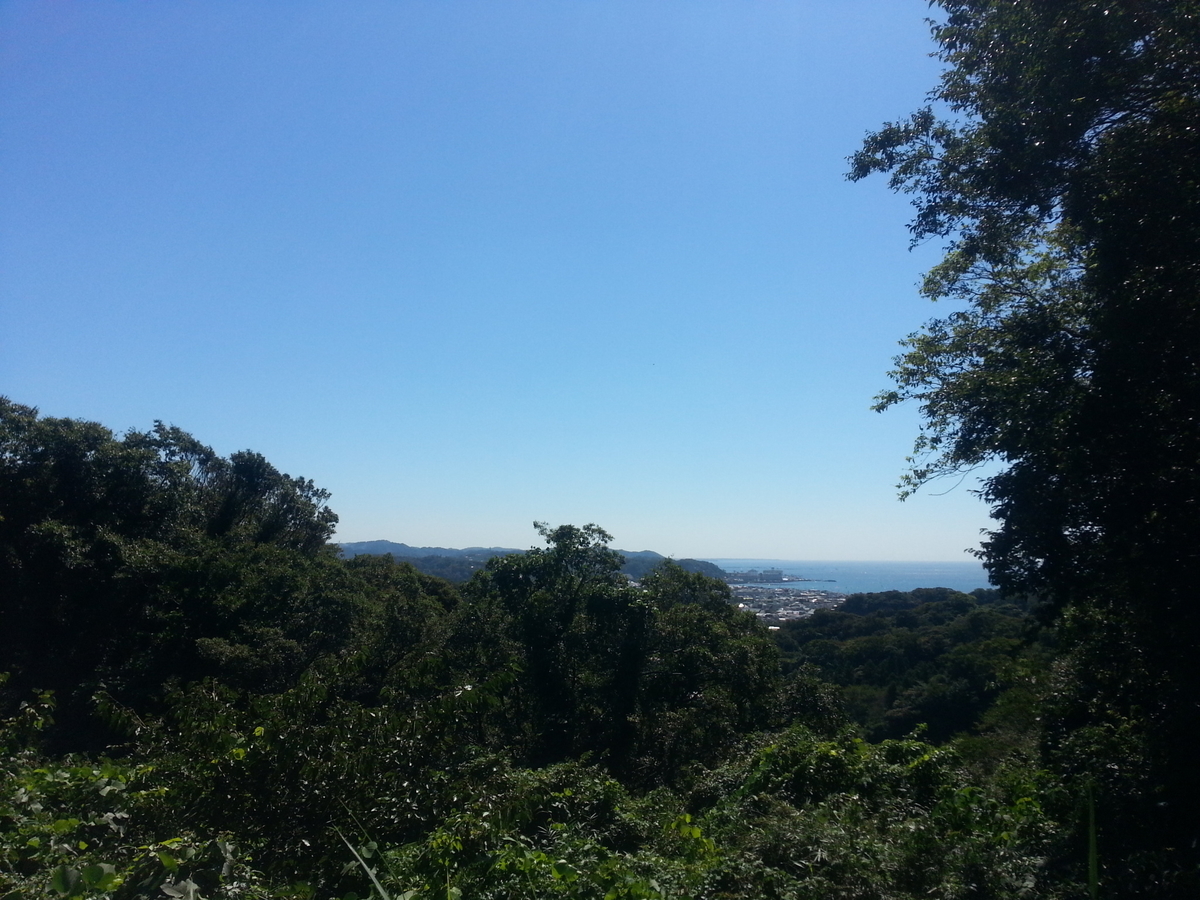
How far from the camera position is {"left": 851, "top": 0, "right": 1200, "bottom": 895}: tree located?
5.64m

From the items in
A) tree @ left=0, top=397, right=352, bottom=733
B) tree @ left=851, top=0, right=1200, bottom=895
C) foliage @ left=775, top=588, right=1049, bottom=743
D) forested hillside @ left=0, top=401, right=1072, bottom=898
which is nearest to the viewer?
forested hillside @ left=0, top=401, right=1072, bottom=898

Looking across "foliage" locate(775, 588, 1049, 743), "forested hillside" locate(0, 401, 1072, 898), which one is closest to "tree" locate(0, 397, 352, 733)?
"forested hillside" locate(0, 401, 1072, 898)

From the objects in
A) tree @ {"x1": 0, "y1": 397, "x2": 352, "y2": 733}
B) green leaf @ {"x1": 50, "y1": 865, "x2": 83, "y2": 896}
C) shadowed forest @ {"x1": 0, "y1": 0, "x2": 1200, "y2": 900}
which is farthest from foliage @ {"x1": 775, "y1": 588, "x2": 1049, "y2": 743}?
→ tree @ {"x1": 0, "y1": 397, "x2": 352, "y2": 733}

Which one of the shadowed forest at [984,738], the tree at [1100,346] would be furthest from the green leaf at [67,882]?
the tree at [1100,346]

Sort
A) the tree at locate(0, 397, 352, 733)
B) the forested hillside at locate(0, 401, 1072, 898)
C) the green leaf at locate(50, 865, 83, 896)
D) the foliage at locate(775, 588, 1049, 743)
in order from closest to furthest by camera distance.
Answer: the green leaf at locate(50, 865, 83, 896), the forested hillside at locate(0, 401, 1072, 898), the foliage at locate(775, 588, 1049, 743), the tree at locate(0, 397, 352, 733)

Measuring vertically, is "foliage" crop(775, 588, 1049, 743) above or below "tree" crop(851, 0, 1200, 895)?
below

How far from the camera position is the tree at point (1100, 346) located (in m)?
5.64

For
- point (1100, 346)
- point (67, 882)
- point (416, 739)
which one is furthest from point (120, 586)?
point (1100, 346)

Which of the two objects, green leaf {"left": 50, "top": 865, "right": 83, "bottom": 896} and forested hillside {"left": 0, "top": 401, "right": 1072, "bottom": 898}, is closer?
green leaf {"left": 50, "top": 865, "right": 83, "bottom": 896}

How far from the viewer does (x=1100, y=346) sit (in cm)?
641

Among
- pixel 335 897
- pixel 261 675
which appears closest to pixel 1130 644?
pixel 335 897

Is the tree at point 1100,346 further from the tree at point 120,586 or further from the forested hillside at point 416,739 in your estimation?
the tree at point 120,586

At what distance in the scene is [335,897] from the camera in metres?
4.29

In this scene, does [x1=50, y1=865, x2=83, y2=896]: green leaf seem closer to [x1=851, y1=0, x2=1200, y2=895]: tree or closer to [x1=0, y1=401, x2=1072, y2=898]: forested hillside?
[x1=0, y1=401, x2=1072, y2=898]: forested hillside
